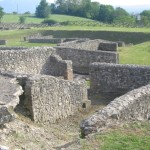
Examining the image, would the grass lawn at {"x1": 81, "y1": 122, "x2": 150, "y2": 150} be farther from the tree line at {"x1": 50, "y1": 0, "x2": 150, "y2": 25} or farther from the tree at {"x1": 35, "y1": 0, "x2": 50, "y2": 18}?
the tree at {"x1": 35, "y1": 0, "x2": 50, "y2": 18}

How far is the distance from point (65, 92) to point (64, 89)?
0.13 meters

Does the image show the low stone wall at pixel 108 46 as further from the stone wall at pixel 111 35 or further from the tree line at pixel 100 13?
the tree line at pixel 100 13

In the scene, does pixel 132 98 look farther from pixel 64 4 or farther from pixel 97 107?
pixel 64 4

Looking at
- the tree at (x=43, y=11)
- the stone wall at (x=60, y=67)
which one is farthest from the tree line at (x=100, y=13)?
the stone wall at (x=60, y=67)

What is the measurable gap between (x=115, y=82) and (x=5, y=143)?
10100 millimetres

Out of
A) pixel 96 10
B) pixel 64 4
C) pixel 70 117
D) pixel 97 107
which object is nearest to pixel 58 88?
pixel 70 117

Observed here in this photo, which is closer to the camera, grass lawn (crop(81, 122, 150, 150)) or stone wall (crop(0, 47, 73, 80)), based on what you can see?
grass lawn (crop(81, 122, 150, 150))

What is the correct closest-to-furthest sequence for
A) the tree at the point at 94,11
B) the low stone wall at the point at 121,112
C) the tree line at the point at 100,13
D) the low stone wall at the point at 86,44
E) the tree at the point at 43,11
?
the low stone wall at the point at 121,112 < the low stone wall at the point at 86,44 < the tree line at the point at 100,13 < the tree at the point at 94,11 < the tree at the point at 43,11

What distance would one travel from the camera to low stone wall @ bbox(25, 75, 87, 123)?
45.6 feet

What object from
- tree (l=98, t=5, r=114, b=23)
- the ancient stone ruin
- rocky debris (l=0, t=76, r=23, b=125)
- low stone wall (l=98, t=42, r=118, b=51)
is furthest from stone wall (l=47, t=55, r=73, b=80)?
tree (l=98, t=5, r=114, b=23)

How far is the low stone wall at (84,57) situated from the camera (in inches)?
1035

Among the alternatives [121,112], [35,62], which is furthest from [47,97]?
[35,62]

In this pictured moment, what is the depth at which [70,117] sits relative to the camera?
15594mm

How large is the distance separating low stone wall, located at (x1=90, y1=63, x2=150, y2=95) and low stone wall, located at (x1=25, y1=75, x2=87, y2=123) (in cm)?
352
